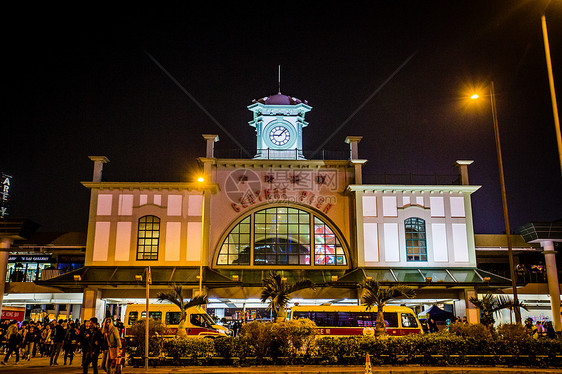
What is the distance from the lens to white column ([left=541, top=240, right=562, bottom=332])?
31998mm

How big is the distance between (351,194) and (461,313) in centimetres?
975

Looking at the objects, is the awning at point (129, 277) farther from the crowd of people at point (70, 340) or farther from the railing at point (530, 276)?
the railing at point (530, 276)

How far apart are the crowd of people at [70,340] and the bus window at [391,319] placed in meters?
11.5

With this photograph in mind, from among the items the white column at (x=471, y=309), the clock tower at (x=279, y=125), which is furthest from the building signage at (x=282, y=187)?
the white column at (x=471, y=309)

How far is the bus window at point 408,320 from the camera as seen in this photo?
24297mm

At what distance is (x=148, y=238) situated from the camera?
33.2m

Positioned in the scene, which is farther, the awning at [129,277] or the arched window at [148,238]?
the arched window at [148,238]

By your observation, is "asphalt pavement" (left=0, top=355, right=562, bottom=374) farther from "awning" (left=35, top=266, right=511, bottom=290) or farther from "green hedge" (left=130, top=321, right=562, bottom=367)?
"awning" (left=35, top=266, right=511, bottom=290)

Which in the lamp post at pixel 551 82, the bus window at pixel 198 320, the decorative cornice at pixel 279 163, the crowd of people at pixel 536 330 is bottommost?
the crowd of people at pixel 536 330

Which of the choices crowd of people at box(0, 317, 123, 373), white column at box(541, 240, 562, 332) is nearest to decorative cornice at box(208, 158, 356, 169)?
white column at box(541, 240, 562, 332)

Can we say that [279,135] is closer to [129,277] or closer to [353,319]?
[129,277]

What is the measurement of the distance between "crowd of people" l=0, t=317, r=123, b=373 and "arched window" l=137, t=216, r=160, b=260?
677 centimetres

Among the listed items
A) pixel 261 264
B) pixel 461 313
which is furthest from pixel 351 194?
Result: pixel 461 313

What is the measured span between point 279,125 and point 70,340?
2176 centimetres
